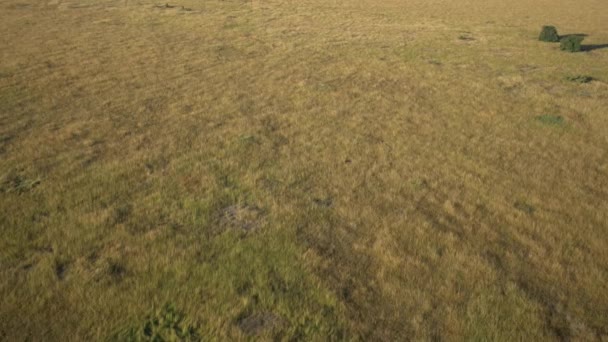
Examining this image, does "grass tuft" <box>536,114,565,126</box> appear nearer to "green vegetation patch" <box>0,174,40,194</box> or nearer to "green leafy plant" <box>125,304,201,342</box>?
"green leafy plant" <box>125,304,201,342</box>

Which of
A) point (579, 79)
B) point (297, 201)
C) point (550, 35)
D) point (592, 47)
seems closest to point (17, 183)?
point (297, 201)

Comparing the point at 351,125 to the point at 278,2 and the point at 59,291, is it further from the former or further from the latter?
the point at 278,2

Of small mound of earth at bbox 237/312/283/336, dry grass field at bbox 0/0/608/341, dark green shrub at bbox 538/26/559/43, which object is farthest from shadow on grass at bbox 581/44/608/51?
small mound of earth at bbox 237/312/283/336

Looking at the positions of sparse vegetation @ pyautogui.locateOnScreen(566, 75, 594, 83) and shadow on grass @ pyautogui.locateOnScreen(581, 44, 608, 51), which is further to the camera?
shadow on grass @ pyautogui.locateOnScreen(581, 44, 608, 51)

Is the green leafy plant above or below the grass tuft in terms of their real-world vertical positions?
above

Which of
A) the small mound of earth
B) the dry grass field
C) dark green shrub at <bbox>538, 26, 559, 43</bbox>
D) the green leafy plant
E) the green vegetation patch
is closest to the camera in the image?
the green leafy plant

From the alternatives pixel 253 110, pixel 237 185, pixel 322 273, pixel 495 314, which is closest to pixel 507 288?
pixel 495 314

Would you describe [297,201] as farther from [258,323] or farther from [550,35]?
[550,35]
